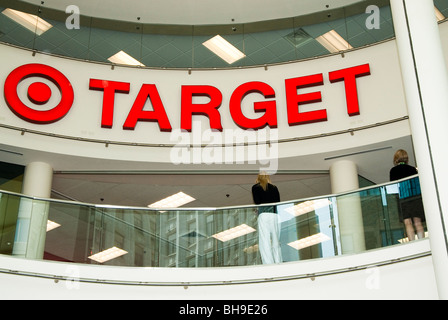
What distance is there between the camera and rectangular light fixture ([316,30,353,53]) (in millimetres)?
11406

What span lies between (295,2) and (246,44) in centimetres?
122

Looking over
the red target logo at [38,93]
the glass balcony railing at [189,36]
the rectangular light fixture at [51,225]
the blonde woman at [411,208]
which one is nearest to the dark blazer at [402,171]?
the blonde woman at [411,208]

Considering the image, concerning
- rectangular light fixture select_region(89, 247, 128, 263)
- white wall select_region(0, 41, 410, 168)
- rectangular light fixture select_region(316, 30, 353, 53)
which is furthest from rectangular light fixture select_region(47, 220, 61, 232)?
rectangular light fixture select_region(316, 30, 353, 53)

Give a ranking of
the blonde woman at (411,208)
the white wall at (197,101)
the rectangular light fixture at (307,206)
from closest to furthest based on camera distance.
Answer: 1. the blonde woman at (411,208)
2. the rectangular light fixture at (307,206)
3. the white wall at (197,101)

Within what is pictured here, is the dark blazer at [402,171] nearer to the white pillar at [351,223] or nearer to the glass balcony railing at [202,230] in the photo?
the glass balcony railing at [202,230]

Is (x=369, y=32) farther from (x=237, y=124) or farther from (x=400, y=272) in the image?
(x=400, y=272)

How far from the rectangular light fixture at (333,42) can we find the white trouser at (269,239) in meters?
4.48

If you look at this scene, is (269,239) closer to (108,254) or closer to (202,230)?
(202,230)

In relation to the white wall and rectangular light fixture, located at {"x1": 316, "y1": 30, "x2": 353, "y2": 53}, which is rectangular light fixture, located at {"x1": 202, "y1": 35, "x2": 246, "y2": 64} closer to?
the white wall

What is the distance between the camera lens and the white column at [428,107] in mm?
5848

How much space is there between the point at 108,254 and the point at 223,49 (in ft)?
17.1

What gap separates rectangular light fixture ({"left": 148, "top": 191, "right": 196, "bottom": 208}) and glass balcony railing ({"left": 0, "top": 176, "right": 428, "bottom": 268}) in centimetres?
392

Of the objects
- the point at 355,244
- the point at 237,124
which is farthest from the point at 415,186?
the point at 237,124

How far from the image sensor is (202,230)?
8453 millimetres
